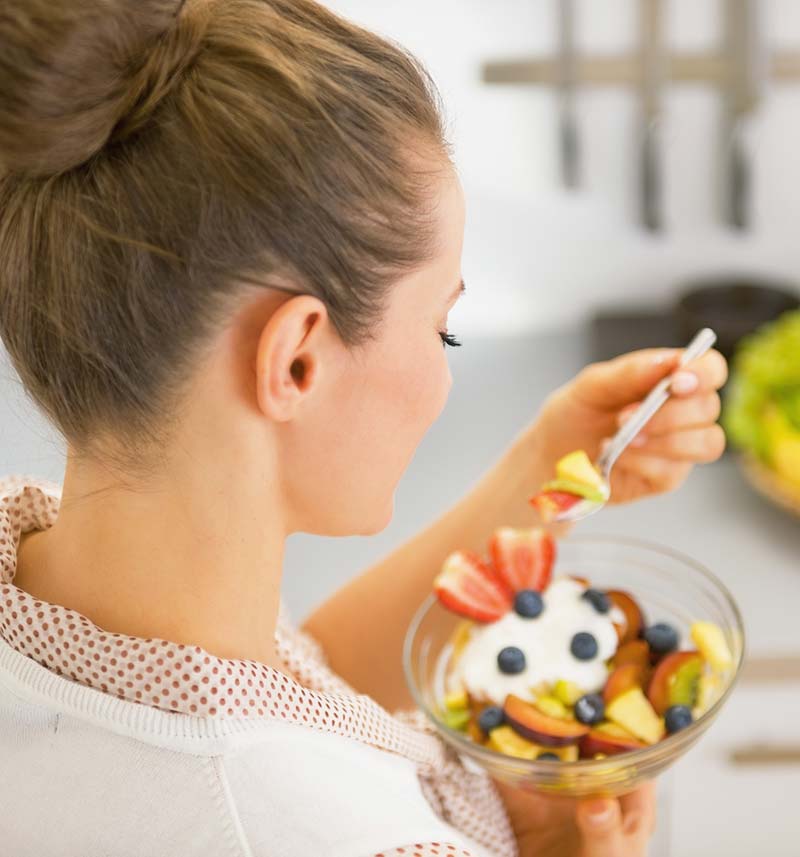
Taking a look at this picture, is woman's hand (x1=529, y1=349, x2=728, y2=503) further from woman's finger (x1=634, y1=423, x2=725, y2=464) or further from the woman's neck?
the woman's neck

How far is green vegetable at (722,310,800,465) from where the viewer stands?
149 cm

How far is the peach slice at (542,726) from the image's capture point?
910 mm

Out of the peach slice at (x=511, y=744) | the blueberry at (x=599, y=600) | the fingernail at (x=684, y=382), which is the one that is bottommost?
the peach slice at (x=511, y=744)

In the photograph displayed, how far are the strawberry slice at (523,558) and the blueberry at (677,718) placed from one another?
184mm

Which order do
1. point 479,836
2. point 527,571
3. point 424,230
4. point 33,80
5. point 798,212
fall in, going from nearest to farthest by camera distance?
1. point 33,80
2. point 424,230
3. point 479,836
4. point 527,571
5. point 798,212

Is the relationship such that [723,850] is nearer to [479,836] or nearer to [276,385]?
[479,836]

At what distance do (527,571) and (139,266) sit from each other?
0.54 meters

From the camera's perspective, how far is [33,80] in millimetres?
585

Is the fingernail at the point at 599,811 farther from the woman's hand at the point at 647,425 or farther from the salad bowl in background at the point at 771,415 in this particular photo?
the salad bowl in background at the point at 771,415

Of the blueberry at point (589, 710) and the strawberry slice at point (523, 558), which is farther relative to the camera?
the strawberry slice at point (523, 558)

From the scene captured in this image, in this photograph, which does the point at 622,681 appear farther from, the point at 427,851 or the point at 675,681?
the point at 427,851

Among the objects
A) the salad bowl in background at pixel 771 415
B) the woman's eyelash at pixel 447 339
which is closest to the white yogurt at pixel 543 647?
the woman's eyelash at pixel 447 339

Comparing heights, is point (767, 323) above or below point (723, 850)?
above

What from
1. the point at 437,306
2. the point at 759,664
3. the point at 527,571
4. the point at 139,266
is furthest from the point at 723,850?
the point at 139,266
